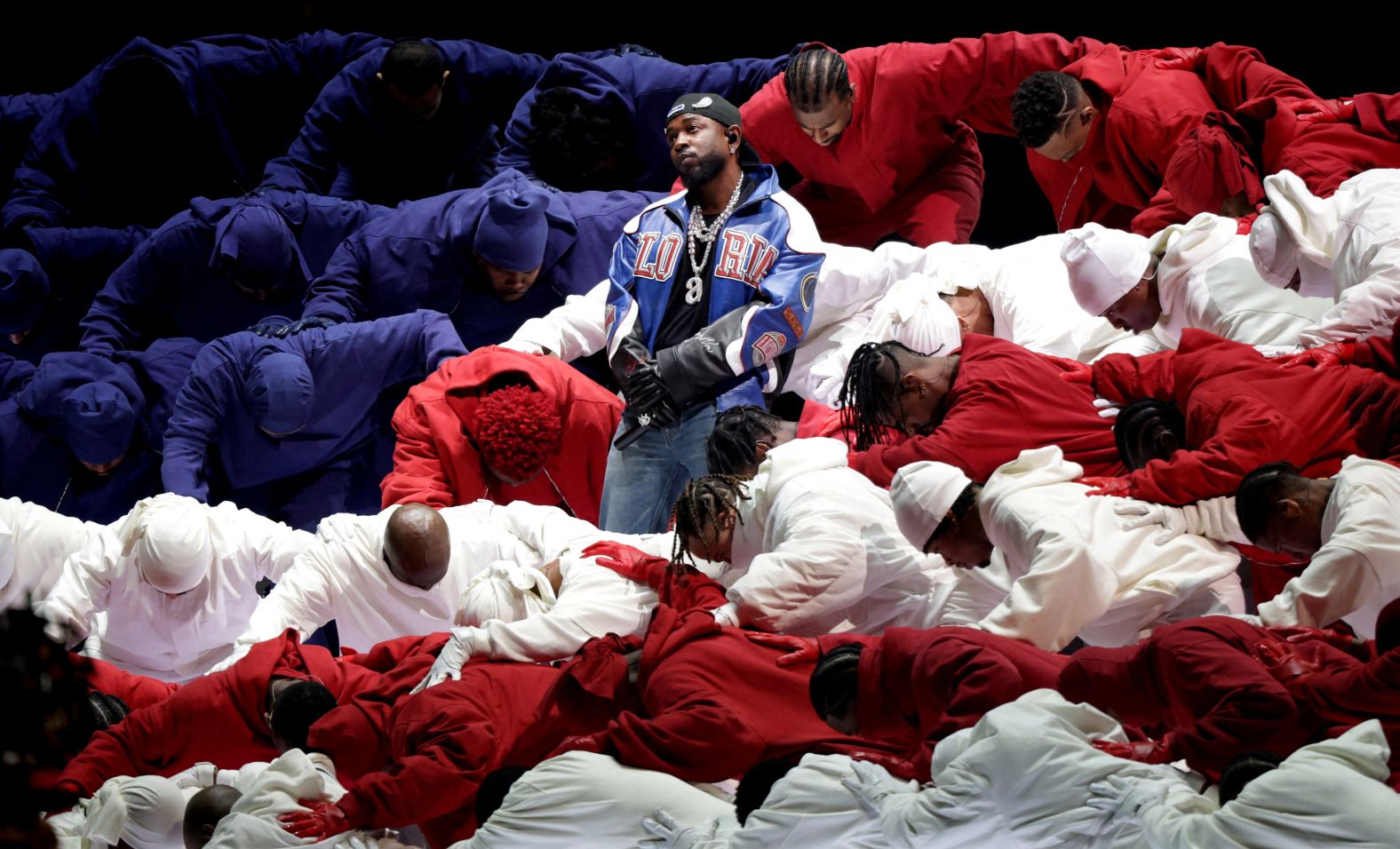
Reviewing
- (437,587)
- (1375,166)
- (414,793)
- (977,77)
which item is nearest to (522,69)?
(977,77)

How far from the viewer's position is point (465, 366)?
18.6ft

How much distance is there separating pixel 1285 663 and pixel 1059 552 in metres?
0.57

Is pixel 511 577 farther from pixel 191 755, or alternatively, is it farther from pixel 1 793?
pixel 1 793

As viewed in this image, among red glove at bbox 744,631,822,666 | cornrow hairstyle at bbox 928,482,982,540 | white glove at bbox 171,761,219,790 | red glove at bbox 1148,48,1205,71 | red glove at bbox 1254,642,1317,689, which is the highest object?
red glove at bbox 1148,48,1205,71

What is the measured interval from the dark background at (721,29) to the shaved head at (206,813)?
12.6 ft

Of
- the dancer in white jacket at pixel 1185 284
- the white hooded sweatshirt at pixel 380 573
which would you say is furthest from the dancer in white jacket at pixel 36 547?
the dancer in white jacket at pixel 1185 284

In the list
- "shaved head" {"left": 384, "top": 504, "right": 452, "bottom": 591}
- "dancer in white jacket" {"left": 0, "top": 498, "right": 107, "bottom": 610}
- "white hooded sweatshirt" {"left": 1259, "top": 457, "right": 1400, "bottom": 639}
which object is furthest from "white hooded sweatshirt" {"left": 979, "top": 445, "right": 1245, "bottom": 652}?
"dancer in white jacket" {"left": 0, "top": 498, "right": 107, "bottom": 610}

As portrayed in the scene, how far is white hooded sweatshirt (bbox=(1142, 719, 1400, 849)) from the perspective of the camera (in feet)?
8.80

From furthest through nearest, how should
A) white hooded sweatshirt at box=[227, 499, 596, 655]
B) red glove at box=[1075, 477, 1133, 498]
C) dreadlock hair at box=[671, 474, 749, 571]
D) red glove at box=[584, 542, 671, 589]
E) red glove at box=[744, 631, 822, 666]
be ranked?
white hooded sweatshirt at box=[227, 499, 596, 655] → red glove at box=[584, 542, 671, 589] → dreadlock hair at box=[671, 474, 749, 571] → red glove at box=[1075, 477, 1133, 498] → red glove at box=[744, 631, 822, 666]

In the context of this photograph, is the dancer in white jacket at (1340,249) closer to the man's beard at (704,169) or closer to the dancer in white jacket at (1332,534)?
the dancer in white jacket at (1332,534)

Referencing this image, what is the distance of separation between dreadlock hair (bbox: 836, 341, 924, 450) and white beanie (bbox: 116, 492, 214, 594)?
1.95 metres

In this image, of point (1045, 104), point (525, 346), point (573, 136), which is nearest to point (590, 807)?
point (525, 346)

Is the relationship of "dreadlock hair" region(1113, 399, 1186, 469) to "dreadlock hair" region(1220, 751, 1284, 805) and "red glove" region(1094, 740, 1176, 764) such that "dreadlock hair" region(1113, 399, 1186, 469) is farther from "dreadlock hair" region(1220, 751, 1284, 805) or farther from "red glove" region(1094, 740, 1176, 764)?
"dreadlock hair" region(1220, 751, 1284, 805)

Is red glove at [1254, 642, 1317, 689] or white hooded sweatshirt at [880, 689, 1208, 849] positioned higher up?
red glove at [1254, 642, 1317, 689]
